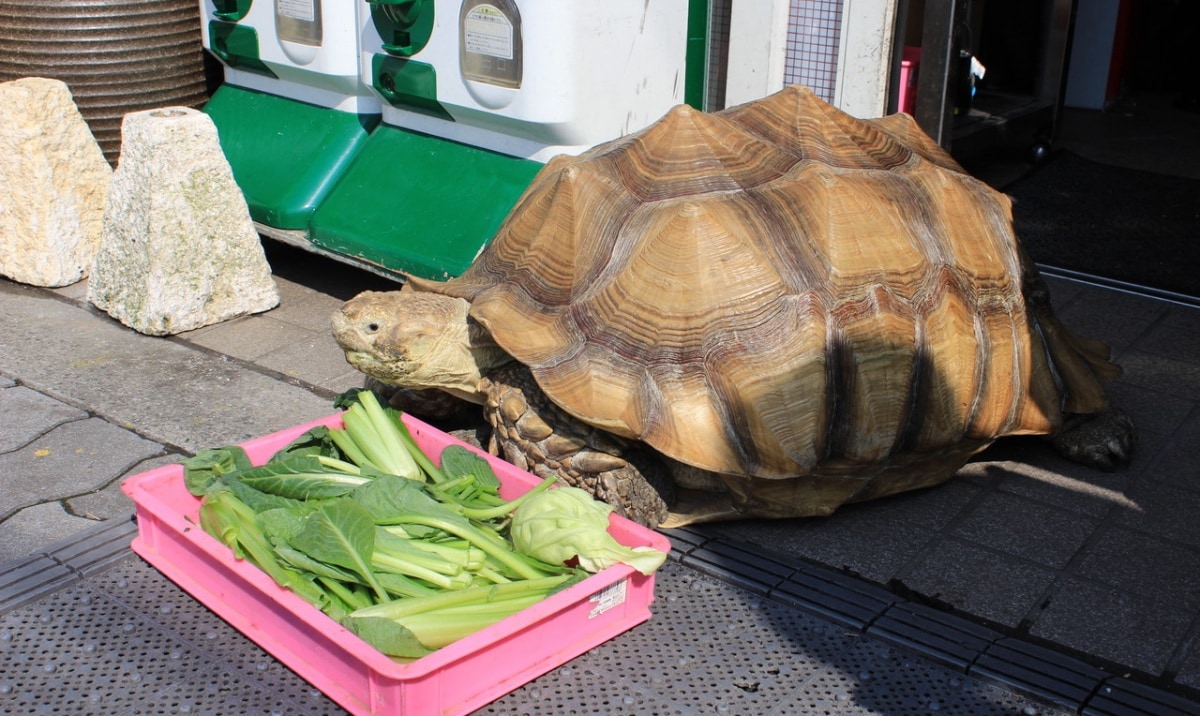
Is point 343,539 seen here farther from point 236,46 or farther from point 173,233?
point 236,46

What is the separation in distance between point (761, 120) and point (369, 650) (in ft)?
5.92

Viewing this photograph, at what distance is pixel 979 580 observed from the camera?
2.91 meters

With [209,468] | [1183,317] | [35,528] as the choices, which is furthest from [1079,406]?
[35,528]

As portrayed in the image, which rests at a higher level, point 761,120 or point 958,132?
point 761,120

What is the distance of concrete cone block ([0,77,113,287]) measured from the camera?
181 inches

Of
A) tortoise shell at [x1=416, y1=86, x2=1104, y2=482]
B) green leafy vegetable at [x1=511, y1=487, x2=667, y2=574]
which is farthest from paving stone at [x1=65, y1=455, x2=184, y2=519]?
green leafy vegetable at [x1=511, y1=487, x2=667, y2=574]

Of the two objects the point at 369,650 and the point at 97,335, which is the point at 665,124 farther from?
the point at 97,335

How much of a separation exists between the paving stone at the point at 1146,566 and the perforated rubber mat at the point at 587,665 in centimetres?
50

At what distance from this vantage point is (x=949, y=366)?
121 inches

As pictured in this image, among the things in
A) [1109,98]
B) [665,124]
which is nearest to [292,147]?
[665,124]

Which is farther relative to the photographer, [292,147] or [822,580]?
[292,147]

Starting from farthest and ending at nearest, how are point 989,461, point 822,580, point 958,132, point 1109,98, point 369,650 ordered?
point 1109,98 < point 958,132 < point 989,461 < point 822,580 < point 369,650

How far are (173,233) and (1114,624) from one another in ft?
10.7

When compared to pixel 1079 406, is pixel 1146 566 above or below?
below
